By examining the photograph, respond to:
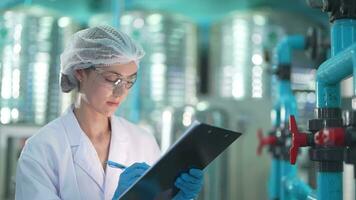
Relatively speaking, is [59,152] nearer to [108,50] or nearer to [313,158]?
[108,50]

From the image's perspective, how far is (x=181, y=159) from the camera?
113 cm

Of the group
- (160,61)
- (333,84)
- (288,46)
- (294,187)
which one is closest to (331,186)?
(333,84)

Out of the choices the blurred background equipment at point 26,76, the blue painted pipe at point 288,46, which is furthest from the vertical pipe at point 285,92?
the blurred background equipment at point 26,76

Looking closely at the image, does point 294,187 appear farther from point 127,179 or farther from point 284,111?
point 127,179

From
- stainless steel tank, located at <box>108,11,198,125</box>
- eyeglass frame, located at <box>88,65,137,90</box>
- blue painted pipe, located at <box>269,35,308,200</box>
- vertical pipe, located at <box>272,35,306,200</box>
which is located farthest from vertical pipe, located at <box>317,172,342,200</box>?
stainless steel tank, located at <box>108,11,198,125</box>

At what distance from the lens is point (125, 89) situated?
1341 mm

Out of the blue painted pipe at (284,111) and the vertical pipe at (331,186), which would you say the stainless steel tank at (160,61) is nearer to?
the blue painted pipe at (284,111)

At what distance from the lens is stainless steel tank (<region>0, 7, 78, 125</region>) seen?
8.66 feet

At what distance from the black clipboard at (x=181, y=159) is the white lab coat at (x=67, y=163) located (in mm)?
196

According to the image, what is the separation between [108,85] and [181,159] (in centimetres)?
32

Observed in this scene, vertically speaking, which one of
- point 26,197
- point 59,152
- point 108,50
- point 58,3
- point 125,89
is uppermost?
point 58,3

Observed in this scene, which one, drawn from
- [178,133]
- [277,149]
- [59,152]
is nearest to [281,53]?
[277,149]

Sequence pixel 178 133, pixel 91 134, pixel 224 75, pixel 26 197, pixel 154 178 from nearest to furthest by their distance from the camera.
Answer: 1. pixel 154 178
2. pixel 26 197
3. pixel 91 134
4. pixel 178 133
5. pixel 224 75

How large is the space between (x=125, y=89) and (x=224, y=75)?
2.04 m
